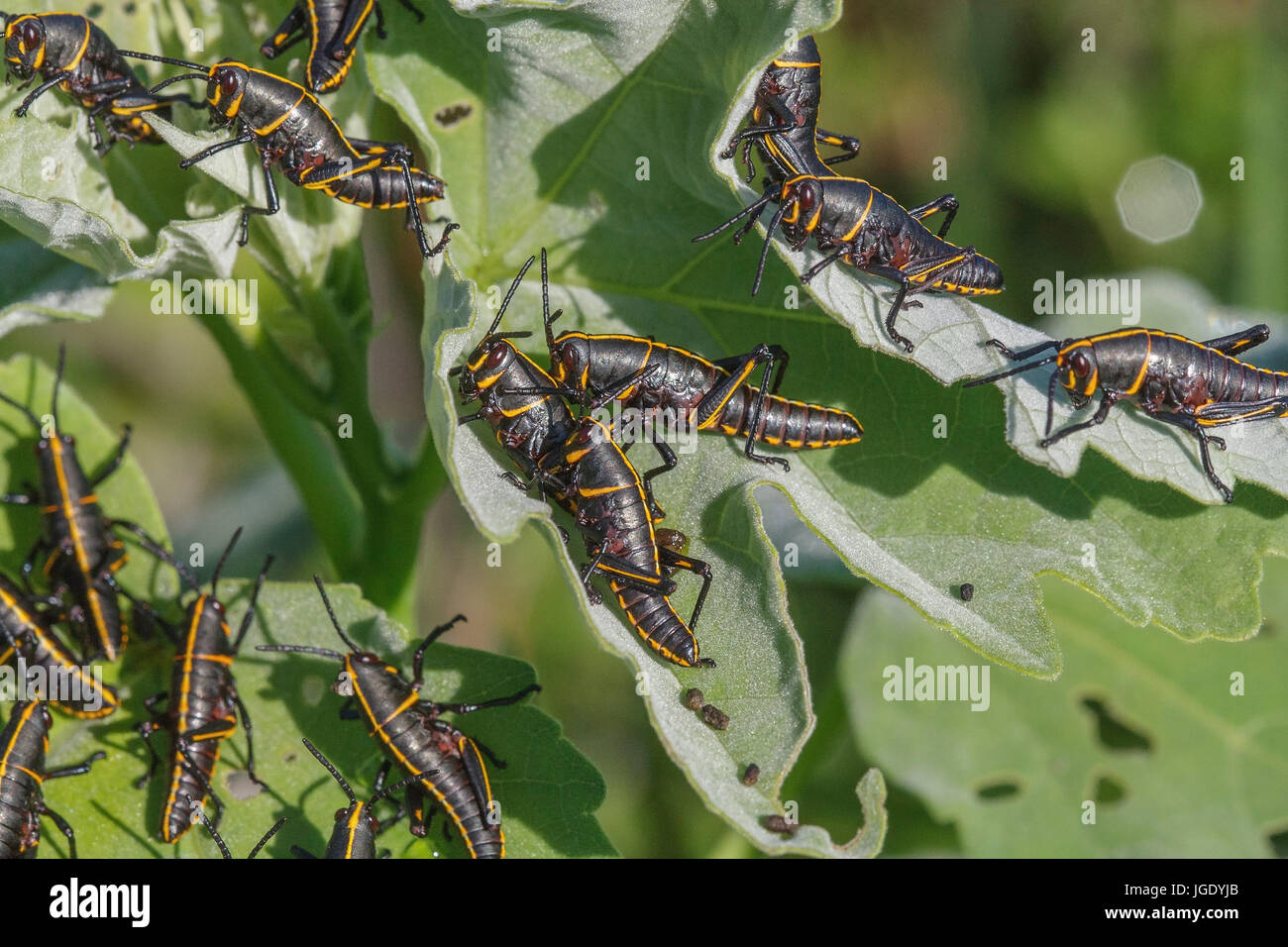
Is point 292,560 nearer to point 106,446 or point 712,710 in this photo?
point 106,446

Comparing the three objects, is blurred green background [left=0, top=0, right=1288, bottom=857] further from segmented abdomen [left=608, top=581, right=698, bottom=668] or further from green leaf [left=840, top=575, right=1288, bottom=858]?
segmented abdomen [left=608, top=581, right=698, bottom=668]

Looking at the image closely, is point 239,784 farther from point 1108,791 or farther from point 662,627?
point 1108,791

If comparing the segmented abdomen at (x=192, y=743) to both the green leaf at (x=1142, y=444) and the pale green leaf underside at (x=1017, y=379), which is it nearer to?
the pale green leaf underside at (x=1017, y=379)

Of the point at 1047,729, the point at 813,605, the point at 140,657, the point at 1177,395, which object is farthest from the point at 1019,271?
the point at 140,657

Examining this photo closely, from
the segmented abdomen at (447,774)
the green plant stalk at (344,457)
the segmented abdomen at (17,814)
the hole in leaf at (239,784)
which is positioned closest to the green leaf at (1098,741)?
the green plant stalk at (344,457)

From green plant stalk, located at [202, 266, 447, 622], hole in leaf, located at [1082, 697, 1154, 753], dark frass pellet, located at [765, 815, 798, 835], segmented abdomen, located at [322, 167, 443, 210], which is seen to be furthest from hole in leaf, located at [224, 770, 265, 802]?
hole in leaf, located at [1082, 697, 1154, 753]
